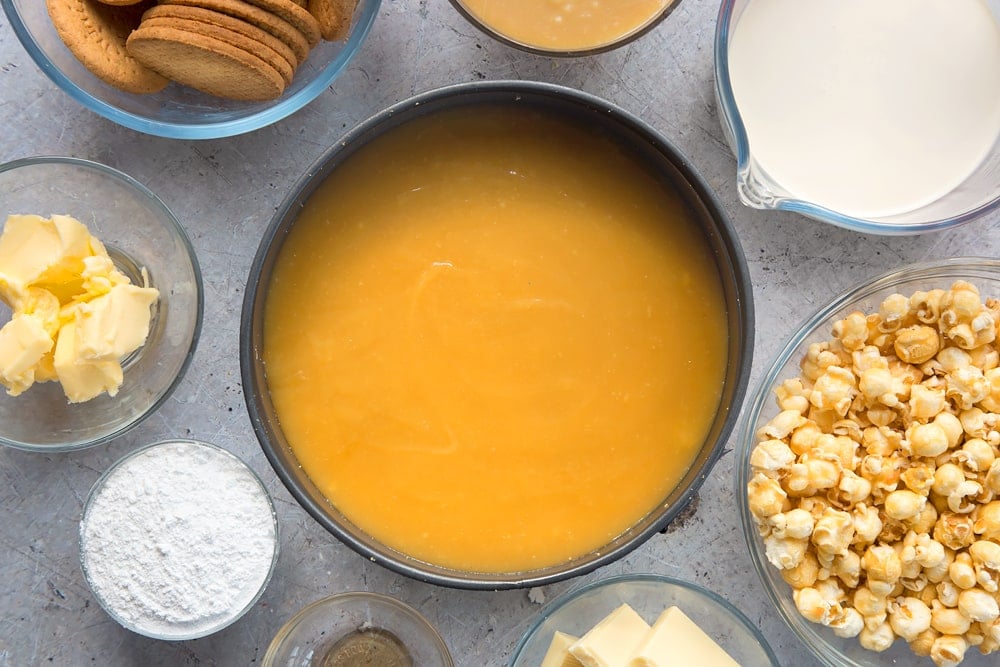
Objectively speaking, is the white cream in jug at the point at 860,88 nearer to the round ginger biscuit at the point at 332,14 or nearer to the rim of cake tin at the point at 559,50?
the rim of cake tin at the point at 559,50

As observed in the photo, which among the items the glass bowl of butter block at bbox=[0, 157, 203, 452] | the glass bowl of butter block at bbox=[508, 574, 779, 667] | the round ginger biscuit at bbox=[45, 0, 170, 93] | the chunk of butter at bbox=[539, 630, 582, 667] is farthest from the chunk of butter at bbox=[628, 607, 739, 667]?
the round ginger biscuit at bbox=[45, 0, 170, 93]

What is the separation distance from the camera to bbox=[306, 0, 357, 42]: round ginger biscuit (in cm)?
120

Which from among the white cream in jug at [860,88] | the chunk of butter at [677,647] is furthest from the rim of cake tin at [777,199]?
the chunk of butter at [677,647]

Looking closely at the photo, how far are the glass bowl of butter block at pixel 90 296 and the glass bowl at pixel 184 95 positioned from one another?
0.30 ft

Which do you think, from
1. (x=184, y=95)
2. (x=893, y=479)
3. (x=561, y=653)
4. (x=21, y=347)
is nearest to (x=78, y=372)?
(x=21, y=347)

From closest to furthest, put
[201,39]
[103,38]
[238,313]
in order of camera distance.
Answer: [201,39] → [103,38] → [238,313]

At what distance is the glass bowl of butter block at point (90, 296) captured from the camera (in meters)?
1.20

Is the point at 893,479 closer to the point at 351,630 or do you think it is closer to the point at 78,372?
the point at 351,630

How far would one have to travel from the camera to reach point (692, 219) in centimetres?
127

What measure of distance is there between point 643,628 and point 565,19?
2.94 feet

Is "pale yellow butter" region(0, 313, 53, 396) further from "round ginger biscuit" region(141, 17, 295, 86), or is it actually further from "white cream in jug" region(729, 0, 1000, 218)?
"white cream in jug" region(729, 0, 1000, 218)

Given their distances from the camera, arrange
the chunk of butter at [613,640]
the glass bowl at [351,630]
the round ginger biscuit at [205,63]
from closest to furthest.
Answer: the round ginger biscuit at [205,63] < the chunk of butter at [613,640] < the glass bowl at [351,630]

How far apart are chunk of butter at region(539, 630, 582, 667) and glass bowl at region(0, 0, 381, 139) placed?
2.85ft

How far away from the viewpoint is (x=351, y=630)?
1.39 meters
